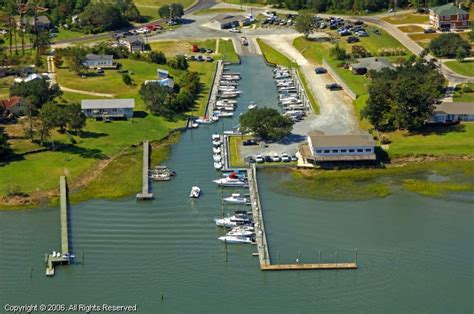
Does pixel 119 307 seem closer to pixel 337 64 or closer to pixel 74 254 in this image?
pixel 74 254

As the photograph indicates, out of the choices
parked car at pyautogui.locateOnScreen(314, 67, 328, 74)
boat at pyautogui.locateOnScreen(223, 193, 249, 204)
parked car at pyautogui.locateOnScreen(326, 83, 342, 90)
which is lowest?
boat at pyautogui.locateOnScreen(223, 193, 249, 204)

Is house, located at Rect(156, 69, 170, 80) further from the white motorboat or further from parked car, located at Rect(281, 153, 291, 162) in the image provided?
the white motorboat

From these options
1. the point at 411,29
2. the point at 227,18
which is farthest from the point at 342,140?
the point at 227,18

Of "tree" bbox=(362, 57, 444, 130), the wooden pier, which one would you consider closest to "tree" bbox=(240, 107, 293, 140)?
"tree" bbox=(362, 57, 444, 130)

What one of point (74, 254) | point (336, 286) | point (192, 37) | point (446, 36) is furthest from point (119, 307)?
point (192, 37)

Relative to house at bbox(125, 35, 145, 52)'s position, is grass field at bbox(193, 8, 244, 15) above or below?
above

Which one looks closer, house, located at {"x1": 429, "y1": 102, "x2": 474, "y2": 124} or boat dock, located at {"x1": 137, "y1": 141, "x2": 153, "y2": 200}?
boat dock, located at {"x1": 137, "y1": 141, "x2": 153, "y2": 200}
